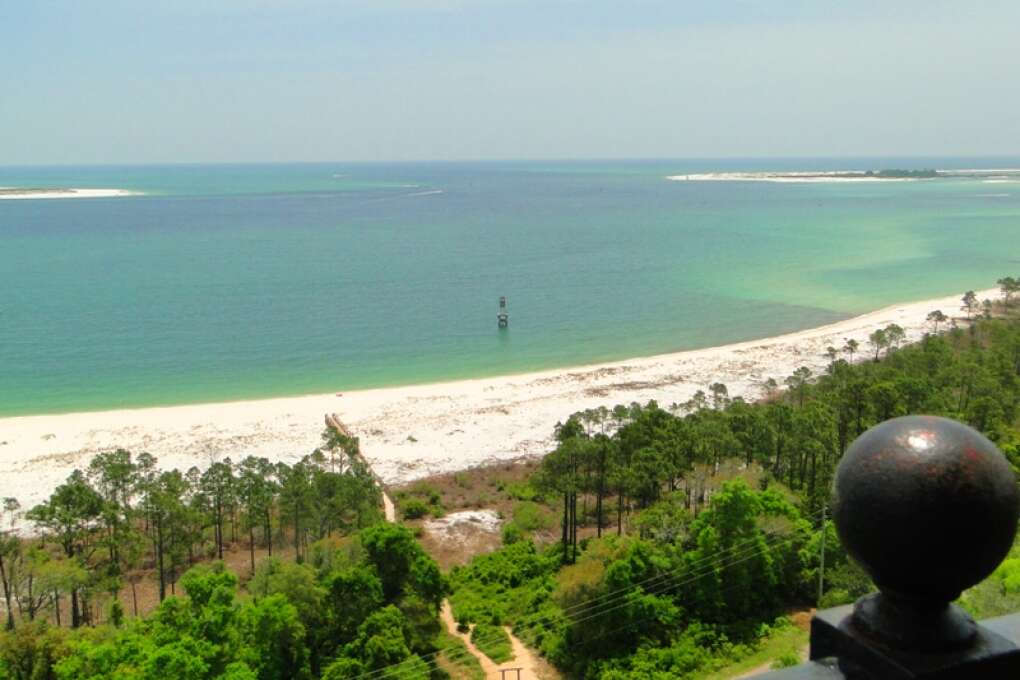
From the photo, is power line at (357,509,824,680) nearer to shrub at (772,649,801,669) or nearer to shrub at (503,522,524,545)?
shrub at (772,649,801,669)

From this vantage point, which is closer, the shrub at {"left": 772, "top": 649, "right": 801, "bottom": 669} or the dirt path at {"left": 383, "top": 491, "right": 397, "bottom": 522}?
the shrub at {"left": 772, "top": 649, "right": 801, "bottom": 669}

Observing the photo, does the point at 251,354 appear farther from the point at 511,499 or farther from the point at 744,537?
the point at 744,537

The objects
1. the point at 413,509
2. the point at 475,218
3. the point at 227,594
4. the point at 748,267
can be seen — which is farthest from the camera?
the point at 475,218

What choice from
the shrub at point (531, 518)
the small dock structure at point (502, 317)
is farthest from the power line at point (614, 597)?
the small dock structure at point (502, 317)

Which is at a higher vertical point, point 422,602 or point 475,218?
point 475,218

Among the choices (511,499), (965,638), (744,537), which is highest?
(965,638)

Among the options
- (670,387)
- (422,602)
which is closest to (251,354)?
(670,387)

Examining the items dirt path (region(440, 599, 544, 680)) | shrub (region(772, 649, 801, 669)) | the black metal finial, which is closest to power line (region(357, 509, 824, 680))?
dirt path (region(440, 599, 544, 680))
